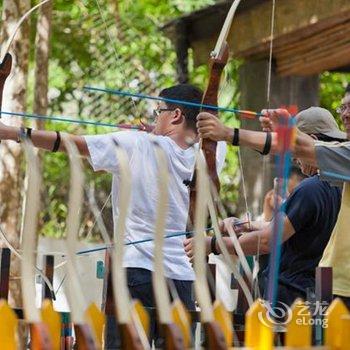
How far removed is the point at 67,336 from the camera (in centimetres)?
548

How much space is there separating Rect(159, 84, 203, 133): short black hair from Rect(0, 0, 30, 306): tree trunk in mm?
2776

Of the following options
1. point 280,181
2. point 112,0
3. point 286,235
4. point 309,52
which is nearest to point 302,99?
point 309,52

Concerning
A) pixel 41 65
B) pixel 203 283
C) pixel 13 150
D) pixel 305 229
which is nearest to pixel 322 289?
pixel 305 229

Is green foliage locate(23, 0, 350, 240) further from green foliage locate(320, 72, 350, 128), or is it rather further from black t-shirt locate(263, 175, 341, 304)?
black t-shirt locate(263, 175, 341, 304)

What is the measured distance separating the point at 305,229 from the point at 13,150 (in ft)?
11.6

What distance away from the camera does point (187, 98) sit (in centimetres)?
575

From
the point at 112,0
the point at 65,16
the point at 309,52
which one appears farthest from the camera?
the point at 65,16

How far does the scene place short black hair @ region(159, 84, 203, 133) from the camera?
18.7 feet

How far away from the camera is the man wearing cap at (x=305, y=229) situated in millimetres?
5316

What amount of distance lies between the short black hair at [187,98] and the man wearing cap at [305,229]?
1.51 ft

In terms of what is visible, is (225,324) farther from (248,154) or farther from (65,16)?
(65,16)

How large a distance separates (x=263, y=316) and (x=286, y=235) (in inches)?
52.7

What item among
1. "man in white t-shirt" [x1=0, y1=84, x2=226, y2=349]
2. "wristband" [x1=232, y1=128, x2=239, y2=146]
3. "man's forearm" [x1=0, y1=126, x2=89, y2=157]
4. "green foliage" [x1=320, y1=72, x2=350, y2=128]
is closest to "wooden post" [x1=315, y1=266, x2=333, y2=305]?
"wristband" [x1=232, y1=128, x2=239, y2=146]

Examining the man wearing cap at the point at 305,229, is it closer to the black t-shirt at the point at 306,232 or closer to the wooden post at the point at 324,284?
the black t-shirt at the point at 306,232
